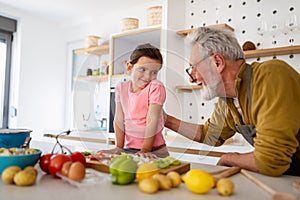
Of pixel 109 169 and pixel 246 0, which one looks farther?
pixel 246 0

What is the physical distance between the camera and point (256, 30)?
90.7 inches

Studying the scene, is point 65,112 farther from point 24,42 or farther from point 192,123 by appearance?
point 192,123

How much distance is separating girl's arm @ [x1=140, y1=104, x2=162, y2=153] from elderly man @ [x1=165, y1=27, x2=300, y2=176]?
158mm

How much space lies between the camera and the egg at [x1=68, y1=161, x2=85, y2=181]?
65cm

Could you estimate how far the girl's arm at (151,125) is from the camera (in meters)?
1.11

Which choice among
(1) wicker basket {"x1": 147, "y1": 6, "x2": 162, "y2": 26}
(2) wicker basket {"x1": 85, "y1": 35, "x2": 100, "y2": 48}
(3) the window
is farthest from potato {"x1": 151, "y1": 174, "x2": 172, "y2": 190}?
(3) the window

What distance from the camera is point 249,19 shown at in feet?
7.72

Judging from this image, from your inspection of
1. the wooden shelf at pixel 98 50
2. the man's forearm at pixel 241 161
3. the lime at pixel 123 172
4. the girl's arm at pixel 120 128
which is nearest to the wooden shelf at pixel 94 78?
the wooden shelf at pixel 98 50

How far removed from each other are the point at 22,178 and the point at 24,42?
3.07 m

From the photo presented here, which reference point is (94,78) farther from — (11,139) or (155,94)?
(11,139)

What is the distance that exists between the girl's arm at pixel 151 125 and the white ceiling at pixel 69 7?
209cm

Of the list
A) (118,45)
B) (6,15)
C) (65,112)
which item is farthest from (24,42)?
(118,45)

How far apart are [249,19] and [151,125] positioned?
1642mm

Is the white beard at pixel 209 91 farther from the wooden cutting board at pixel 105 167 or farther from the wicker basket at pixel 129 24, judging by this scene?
the wicker basket at pixel 129 24
